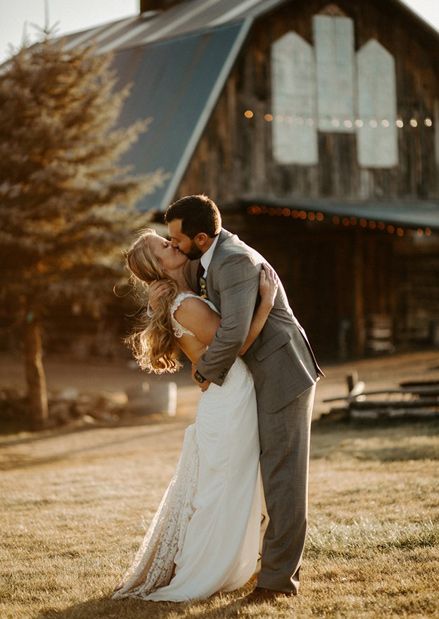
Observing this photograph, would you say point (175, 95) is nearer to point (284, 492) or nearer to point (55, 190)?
point (55, 190)

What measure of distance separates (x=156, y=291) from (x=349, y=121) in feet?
66.4

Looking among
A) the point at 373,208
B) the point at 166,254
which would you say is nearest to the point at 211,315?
the point at 166,254

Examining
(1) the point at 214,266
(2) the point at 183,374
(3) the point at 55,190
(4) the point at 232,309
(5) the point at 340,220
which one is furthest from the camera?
(2) the point at 183,374

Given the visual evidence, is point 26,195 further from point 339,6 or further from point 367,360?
point 339,6

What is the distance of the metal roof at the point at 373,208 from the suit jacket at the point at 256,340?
53.7 feet

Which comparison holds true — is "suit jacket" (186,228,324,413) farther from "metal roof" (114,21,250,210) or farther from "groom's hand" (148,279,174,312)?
"metal roof" (114,21,250,210)

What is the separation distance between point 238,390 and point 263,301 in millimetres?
489

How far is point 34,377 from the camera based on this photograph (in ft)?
56.0

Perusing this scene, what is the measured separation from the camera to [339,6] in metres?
25.1

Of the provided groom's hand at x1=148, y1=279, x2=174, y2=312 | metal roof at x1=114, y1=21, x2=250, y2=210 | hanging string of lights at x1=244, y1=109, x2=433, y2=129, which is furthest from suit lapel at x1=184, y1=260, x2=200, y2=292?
hanging string of lights at x1=244, y1=109, x2=433, y2=129

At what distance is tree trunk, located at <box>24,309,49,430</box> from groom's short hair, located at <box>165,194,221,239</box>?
38.9 ft

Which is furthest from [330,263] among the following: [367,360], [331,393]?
[331,393]

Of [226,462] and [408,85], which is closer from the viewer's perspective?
[226,462]

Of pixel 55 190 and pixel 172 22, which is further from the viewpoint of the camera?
pixel 172 22
